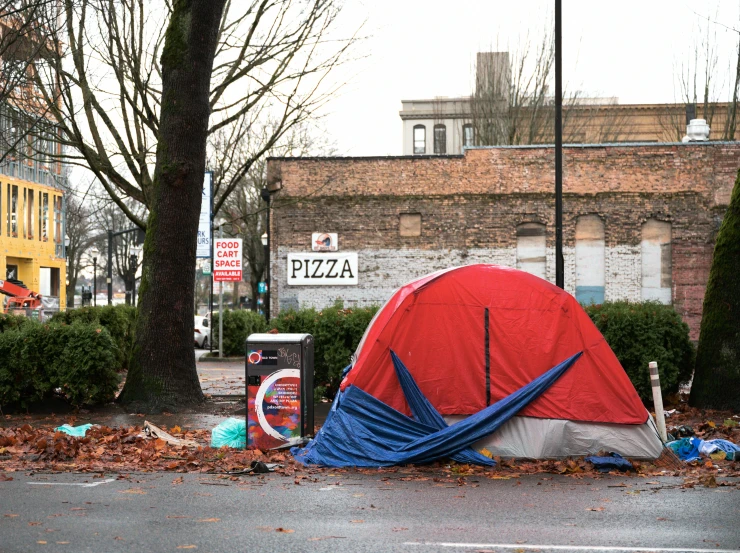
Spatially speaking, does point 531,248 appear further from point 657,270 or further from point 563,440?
point 563,440

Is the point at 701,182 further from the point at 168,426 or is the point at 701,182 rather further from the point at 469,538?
the point at 469,538

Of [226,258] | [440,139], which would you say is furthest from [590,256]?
[440,139]

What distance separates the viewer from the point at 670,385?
15.0 m

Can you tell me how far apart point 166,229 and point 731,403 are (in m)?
8.39

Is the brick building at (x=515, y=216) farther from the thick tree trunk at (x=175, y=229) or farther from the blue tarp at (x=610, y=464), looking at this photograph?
the blue tarp at (x=610, y=464)

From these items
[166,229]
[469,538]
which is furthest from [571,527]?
[166,229]

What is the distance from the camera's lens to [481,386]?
10539mm

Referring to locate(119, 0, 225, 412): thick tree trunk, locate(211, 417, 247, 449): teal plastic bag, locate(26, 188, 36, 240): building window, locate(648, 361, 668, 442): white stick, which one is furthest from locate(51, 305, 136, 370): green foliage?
locate(26, 188, 36, 240): building window

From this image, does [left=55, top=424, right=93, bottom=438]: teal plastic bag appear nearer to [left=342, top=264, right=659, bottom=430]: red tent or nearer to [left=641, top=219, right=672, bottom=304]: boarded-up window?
[left=342, top=264, right=659, bottom=430]: red tent

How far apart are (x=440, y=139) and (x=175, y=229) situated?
67204 millimetres

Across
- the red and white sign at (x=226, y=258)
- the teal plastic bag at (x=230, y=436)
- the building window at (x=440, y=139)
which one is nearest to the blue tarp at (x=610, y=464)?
the teal plastic bag at (x=230, y=436)

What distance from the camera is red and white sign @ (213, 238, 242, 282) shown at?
91.5 ft

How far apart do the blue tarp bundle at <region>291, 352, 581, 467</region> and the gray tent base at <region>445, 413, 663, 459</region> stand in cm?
16

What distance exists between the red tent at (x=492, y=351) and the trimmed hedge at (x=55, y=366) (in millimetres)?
5416
